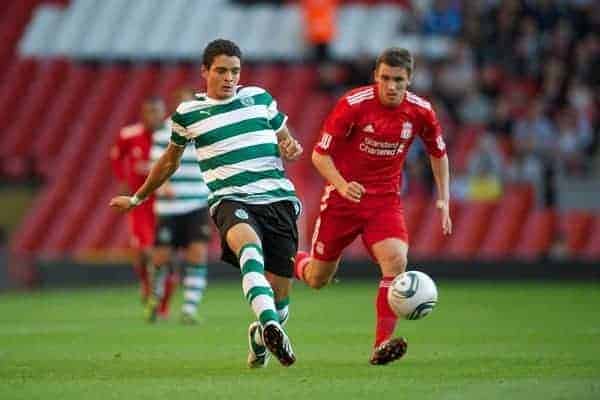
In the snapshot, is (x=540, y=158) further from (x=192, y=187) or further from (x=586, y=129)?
(x=192, y=187)

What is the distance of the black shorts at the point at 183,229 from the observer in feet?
49.0

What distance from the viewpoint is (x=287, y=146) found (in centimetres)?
986

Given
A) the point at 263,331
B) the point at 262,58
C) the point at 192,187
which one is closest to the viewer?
the point at 263,331

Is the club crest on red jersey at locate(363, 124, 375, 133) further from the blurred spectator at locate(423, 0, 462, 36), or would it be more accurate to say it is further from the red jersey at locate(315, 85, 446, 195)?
the blurred spectator at locate(423, 0, 462, 36)

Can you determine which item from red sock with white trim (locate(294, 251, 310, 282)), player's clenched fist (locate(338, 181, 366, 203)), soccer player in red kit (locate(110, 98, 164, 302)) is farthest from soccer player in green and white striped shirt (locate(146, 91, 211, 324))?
player's clenched fist (locate(338, 181, 366, 203))

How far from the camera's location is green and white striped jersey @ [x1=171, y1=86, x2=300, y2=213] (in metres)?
9.74

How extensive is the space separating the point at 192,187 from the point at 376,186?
483 centimetres

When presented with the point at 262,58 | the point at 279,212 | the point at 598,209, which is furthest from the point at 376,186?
the point at 262,58

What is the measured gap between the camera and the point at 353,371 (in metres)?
9.44

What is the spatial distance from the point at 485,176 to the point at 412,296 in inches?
497

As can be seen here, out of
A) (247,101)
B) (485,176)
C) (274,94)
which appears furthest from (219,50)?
(274,94)

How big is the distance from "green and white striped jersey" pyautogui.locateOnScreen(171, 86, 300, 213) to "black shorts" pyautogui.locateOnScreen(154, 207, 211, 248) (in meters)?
5.05

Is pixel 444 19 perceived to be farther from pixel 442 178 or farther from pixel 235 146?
pixel 235 146

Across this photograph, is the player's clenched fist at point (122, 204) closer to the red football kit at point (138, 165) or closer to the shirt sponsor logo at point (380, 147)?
the shirt sponsor logo at point (380, 147)
